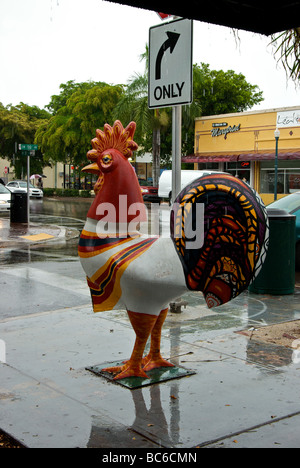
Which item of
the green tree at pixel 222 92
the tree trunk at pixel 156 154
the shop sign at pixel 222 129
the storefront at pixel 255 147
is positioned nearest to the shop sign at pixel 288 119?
the storefront at pixel 255 147

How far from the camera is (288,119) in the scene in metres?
34.4

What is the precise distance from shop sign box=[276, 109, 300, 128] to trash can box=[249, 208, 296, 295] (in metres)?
27.0

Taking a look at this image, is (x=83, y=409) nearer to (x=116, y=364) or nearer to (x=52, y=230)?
(x=116, y=364)

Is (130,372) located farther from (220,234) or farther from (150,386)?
(220,234)

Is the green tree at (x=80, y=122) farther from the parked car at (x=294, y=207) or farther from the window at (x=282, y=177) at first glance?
the parked car at (x=294, y=207)

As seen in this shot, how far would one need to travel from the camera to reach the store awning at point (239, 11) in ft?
12.3

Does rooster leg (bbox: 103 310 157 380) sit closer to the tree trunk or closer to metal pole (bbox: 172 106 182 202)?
metal pole (bbox: 172 106 182 202)

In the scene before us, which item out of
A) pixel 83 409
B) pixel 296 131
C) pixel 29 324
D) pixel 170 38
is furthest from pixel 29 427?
pixel 296 131

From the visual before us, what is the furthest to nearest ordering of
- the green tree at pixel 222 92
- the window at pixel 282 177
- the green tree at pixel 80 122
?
the green tree at pixel 222 92, the green tree at pixel 80 122, the window at pixel 282 177

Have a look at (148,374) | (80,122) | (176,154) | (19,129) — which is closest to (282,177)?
(80,122)

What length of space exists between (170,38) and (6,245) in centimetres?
948

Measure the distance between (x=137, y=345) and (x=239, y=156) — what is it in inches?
1326

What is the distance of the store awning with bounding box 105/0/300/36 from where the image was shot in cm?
373

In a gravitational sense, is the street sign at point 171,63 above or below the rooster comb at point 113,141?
above
